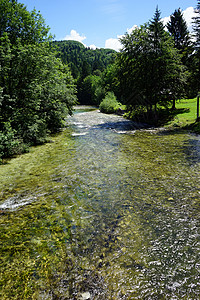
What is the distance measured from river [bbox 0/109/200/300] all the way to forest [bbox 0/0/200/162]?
6270 mm

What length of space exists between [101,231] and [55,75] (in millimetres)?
18692

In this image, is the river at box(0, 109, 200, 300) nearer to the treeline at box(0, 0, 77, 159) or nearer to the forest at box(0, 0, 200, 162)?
the treeline at box(0, 0, 77, 159)

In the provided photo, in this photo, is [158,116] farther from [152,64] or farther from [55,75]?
[55,75]

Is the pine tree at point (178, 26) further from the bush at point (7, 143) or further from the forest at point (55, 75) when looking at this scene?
the bush at point (7, 143)

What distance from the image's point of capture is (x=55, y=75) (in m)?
20.5

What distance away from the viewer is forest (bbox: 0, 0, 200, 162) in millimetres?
14938

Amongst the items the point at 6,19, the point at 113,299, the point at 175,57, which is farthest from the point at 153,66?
the point at 113,299

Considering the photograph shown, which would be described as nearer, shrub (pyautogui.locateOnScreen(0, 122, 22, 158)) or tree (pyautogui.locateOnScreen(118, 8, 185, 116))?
shrub (pyautogui.locateOnScreen(0, 122, 22, 158))

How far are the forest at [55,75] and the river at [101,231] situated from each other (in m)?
6.27

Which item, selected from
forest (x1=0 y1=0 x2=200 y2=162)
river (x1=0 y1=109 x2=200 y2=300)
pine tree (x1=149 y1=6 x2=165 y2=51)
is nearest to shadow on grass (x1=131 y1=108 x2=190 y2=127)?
forest (x1=0 y1=0 x2=200 y2=162)

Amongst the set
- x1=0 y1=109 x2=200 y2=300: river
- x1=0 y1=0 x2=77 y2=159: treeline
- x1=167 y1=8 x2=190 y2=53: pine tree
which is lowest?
x1=0 y1=109 x2=200 y2=300: river

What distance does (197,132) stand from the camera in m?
20.2

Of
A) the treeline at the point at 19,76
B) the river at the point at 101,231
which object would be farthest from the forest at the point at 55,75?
the river at the point at 101,231

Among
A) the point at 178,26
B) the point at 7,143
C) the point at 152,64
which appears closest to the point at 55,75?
the point at 7,143
